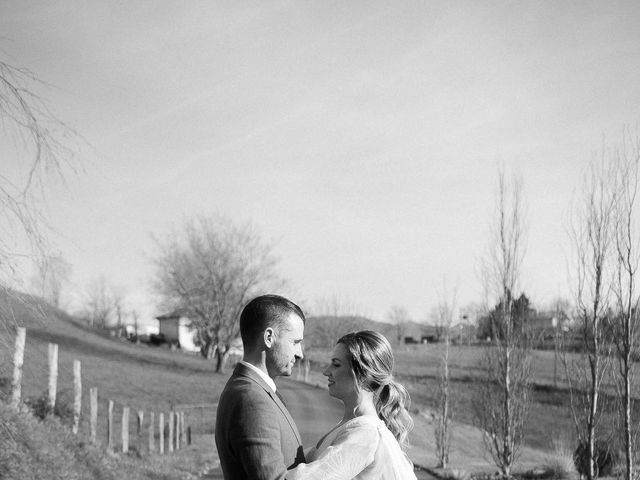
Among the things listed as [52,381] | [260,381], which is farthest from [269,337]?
[52,381]

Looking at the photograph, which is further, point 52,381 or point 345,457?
point 52,381

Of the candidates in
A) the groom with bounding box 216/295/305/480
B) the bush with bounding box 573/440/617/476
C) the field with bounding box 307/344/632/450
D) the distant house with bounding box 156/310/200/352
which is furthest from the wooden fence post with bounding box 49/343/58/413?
the distant house with bounding box 156/310/200/352

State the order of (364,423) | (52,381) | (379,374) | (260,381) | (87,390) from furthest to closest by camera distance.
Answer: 1. (87,390)
2. (52,381)
3. (379,374)
4. (364,423)
5. (260,381)

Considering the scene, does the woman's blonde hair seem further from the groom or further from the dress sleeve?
the groom

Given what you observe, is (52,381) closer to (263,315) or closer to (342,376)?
(342,376)

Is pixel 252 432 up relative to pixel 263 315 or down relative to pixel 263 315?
down

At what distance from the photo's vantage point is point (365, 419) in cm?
349

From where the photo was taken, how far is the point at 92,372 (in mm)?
40875

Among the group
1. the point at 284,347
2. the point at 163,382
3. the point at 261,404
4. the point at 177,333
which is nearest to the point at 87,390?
the point at 163,382

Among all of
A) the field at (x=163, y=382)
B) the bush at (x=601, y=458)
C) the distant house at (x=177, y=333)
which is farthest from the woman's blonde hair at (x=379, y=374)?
the distant house at (x=177, y=333)

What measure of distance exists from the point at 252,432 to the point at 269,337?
48 centimetres

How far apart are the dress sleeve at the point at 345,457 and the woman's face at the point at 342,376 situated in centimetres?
24

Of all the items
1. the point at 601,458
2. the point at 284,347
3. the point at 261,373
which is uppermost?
the point at 284,347

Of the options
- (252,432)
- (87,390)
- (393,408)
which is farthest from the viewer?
(87,390)
